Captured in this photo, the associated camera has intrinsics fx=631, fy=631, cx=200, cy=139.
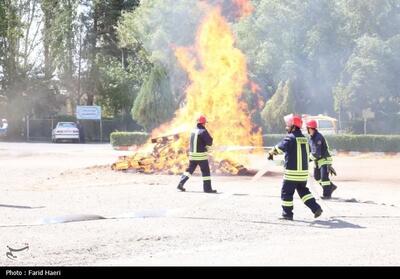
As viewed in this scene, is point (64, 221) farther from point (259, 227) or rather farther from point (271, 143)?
point (271, 143)

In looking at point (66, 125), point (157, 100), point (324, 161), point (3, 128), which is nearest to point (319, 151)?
point (324, 161)

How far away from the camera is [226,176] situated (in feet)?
54.1

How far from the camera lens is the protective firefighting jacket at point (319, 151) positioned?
39.7ft

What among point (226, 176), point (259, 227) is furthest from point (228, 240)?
point (226, 176)

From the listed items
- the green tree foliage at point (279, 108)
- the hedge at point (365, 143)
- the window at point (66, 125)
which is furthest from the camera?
the window at point (66, 125)

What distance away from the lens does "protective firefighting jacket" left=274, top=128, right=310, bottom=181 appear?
30.5ft

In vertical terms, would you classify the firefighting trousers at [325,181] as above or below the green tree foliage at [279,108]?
below

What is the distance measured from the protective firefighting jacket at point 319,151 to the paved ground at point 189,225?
0.79m

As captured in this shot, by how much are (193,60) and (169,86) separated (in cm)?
983

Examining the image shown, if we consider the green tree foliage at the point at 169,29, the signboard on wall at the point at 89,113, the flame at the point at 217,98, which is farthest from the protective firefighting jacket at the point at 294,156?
the signboard on wall at the point at 89,113

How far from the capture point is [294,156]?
9336 millimetres

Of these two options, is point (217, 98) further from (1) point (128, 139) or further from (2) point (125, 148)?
(1) point (128, 139)

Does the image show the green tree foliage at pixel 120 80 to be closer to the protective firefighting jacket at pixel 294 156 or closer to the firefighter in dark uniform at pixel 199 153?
the firefighter in dark uniform at pixel 199 153

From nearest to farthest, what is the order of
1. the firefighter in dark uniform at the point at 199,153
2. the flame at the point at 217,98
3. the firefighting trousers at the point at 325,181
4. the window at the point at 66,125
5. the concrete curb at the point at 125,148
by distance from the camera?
1. the firefighting trousers at the point at 325,181
2. the firefighter in dark uniform at the point at 199,153
3. the flame at the point at 217,98
4. the concrete curb at the point at 125,148
5. the window at the point at 66,125
